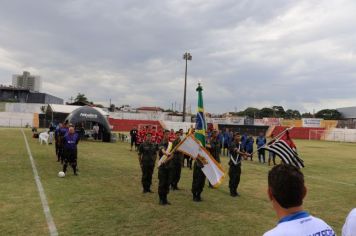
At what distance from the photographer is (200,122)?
11492 mm

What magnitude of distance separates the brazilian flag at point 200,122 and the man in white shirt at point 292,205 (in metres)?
8.59

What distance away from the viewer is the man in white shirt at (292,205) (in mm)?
2365

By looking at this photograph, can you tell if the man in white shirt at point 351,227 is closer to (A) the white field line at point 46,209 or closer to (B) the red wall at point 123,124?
(A) the white field line at point 46,209

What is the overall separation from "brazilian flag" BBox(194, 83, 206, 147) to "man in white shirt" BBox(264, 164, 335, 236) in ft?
28.2

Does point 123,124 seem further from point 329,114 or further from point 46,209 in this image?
point 329,114

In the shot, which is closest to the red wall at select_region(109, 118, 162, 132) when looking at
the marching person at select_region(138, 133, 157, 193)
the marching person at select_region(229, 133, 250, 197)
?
the marching person at select_region(138, 133, 157, 193)

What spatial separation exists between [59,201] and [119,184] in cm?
318

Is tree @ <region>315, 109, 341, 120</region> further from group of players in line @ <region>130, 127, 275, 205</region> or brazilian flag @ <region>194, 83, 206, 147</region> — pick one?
brazilian flag @ <region>194, 83, 206, 147</region>

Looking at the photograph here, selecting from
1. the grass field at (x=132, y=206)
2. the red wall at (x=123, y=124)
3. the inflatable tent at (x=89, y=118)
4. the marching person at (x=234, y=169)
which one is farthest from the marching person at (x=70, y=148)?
the red wall at (x=123, y=124)

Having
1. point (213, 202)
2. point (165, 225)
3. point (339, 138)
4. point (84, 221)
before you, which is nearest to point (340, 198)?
point (213, 202)

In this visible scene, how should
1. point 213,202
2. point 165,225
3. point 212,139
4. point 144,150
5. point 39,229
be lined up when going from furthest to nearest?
1. point 212,139
2. point 144,150
3. point 213,202
4. point 165,225
5. point 39,229

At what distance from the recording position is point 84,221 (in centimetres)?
816

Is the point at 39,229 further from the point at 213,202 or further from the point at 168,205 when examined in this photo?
the point at 213,202

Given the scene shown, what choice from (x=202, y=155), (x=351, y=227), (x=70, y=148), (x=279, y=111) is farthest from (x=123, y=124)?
(x=279, y=111)
